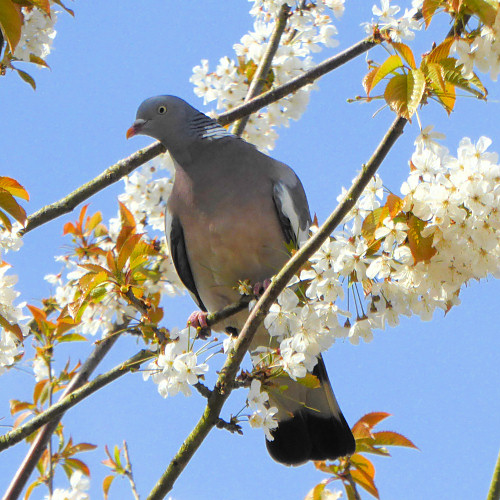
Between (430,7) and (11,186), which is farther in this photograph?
(11,186)

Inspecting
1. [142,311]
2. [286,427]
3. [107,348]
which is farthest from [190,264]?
[142,311]

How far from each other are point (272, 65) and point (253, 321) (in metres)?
2.50

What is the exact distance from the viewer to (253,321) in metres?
2.24

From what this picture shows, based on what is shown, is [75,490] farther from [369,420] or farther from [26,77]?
[26,77]

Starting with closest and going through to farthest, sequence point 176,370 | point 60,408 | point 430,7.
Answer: point 430,7 → point 176,370 → point 60,408

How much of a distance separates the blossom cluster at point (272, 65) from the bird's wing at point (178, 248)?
3.72ft

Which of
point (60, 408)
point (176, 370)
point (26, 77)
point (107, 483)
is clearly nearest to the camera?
point (176, 370)

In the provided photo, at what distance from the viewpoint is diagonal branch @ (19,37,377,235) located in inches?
115

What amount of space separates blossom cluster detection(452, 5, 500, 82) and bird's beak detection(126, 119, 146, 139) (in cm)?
249

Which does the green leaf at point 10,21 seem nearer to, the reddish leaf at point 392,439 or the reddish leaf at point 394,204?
the reddish leaf at point 394,204

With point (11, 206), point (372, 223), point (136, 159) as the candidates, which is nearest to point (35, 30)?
point (136, 159)

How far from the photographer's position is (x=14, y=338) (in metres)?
2.64

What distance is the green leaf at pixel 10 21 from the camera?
2049mm

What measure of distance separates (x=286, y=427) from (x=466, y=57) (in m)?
2.16
